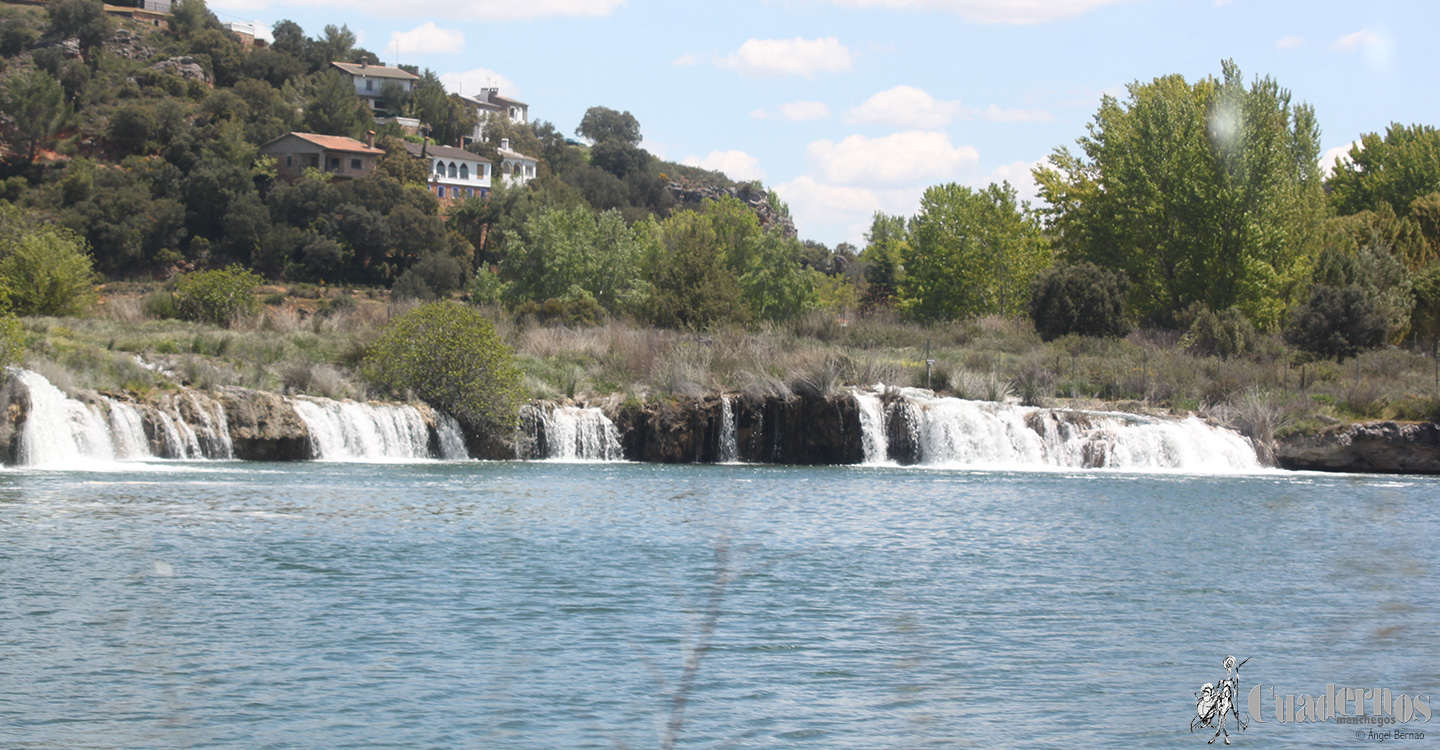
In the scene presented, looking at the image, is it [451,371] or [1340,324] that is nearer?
[451,371]

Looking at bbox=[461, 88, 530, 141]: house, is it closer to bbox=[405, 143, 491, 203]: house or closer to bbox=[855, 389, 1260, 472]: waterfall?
bbox=[405, 143, 491, 203]: house

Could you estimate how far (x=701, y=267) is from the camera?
60125mm

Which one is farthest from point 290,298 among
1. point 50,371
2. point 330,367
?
point 50,371

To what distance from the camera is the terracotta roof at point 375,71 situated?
15350cm

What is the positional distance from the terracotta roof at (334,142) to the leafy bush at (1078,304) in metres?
74.8

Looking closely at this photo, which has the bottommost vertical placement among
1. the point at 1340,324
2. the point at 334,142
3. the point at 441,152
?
the point at 1340,324

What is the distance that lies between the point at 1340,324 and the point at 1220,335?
180 inches

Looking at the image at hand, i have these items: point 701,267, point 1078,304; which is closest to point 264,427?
point 701,267

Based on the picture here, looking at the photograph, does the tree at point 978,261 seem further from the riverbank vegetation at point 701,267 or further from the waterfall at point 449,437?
the waterfall at point 449,437

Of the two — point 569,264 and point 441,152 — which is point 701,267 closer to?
point 569,264

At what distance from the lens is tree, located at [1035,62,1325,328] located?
60.3 metres

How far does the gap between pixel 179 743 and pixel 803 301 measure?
245ft

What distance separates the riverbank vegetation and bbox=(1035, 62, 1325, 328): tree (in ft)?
0.45

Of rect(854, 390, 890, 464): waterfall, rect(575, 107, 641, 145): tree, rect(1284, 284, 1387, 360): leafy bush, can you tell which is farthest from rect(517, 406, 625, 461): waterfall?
rect(575, 107, 641, 145): tree
